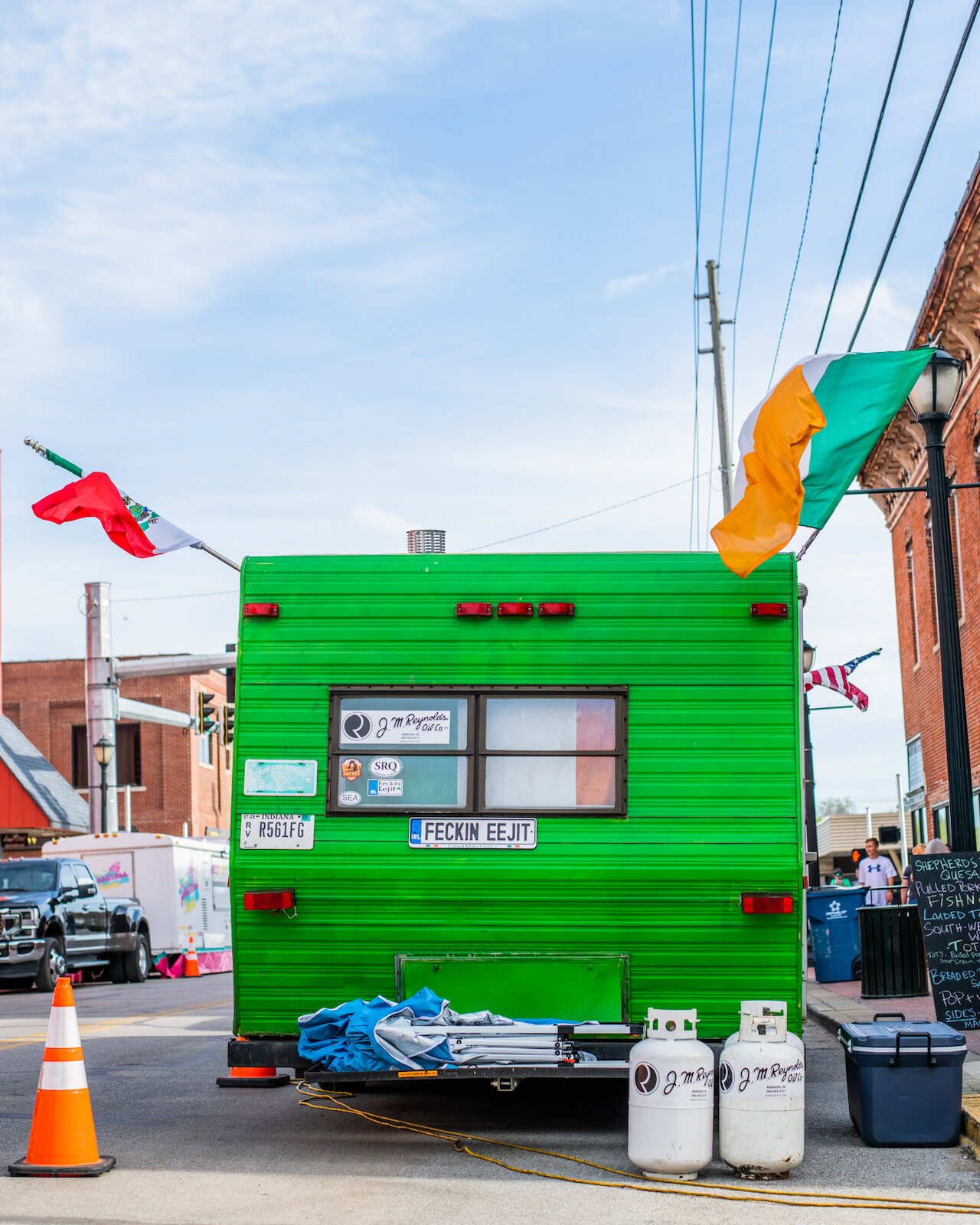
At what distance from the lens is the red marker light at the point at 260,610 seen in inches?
336

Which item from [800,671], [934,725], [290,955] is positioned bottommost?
[290,955]

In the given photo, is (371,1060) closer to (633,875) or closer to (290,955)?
(290,955)

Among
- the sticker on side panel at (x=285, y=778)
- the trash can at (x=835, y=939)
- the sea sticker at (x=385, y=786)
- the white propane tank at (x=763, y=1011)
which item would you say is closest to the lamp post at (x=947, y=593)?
the white propane tank at (x=763, y=1011)

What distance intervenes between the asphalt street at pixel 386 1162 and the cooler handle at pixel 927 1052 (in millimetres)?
445

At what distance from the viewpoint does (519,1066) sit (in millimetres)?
7461

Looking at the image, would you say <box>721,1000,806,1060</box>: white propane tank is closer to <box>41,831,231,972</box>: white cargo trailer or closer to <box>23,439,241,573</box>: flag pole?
<box>23,439,241,573</box>: flag pole

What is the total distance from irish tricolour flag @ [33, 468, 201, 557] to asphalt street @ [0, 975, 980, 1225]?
4.23 meters

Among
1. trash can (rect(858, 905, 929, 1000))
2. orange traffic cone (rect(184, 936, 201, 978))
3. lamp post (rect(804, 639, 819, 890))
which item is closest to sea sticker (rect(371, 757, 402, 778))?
trash can (rect(858, 905, 929, 1000))

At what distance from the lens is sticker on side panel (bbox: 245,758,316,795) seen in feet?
27.3

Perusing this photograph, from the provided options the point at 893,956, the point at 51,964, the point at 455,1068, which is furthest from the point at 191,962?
the point at 455,1068

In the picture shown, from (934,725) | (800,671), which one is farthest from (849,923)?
(800,671)

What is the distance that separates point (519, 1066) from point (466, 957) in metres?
0.86

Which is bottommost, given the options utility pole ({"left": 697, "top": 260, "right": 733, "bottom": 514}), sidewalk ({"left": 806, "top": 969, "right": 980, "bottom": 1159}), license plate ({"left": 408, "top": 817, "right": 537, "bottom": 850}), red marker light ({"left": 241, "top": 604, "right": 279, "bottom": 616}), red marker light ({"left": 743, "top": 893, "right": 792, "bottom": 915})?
sidewalk ({"left": 806, "top": 969, "right": 980, "bottom": 1159})

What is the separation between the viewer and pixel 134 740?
5462cm
